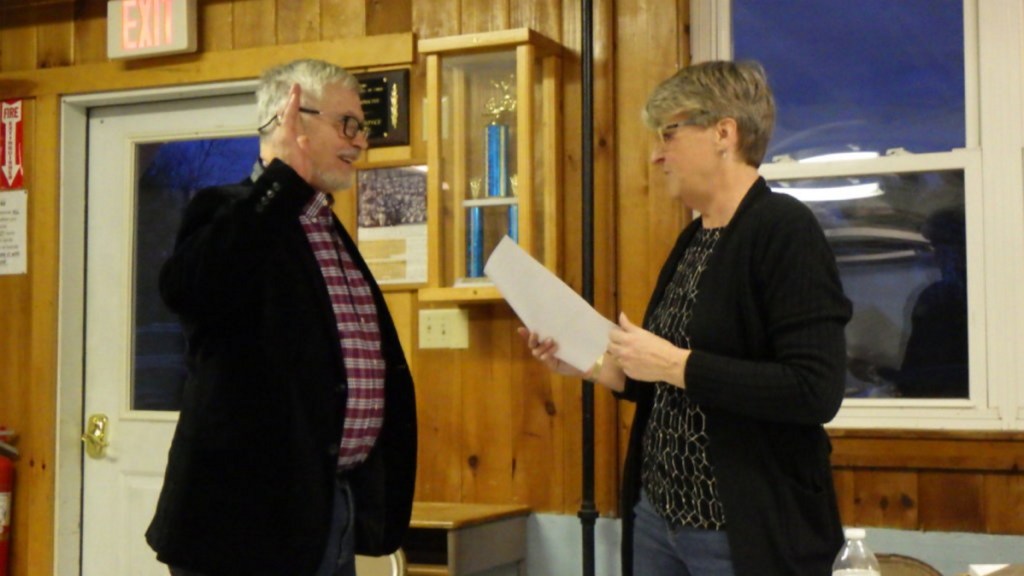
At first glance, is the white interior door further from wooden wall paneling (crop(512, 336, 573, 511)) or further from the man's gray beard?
the man's gray beard

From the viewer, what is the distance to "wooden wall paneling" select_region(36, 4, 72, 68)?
4316mm

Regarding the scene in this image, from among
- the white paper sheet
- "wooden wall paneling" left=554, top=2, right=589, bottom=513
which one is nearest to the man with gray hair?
the white paper sheet

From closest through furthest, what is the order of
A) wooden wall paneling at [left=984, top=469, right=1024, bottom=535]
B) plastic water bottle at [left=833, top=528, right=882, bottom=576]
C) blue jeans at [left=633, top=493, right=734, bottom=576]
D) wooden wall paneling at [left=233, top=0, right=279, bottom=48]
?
plastic water bottle at [left=833, top=528, right=882, bottom=576], blue jeans at [left=633, top=493, right=734, bottom=576], wooden wall paneling at [left=984, top=469, right=1024, bottom=535], wooden wall paneling at [left=233, top=0, right=279, bottom=48]

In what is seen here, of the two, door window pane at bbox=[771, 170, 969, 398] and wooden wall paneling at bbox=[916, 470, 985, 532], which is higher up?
door window pane at bbox=[771, 170, 969, 398]

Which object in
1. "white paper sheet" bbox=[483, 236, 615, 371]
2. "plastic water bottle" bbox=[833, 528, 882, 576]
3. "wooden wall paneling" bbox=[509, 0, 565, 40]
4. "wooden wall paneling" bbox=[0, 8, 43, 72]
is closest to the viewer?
"plastic water bottle" bbox=[833, 528, 882, 576]

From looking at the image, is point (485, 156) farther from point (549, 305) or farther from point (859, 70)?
point (549, 305)

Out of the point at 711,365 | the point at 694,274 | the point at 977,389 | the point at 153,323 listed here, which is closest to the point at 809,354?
the point at 711,365

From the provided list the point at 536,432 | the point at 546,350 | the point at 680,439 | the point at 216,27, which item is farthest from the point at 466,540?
the point at 216,27

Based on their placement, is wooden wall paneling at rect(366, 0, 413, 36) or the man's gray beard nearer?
the man's gray beard

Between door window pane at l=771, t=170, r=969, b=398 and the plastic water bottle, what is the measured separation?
146 centimetres

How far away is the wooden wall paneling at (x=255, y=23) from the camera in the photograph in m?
4.07

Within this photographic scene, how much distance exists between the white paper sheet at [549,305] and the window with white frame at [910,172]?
4.08ft

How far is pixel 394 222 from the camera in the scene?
383 cm

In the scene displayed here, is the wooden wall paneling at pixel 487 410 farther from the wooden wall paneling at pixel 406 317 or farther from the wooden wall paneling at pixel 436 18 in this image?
the wooden wall paneling at pixel 436 18
